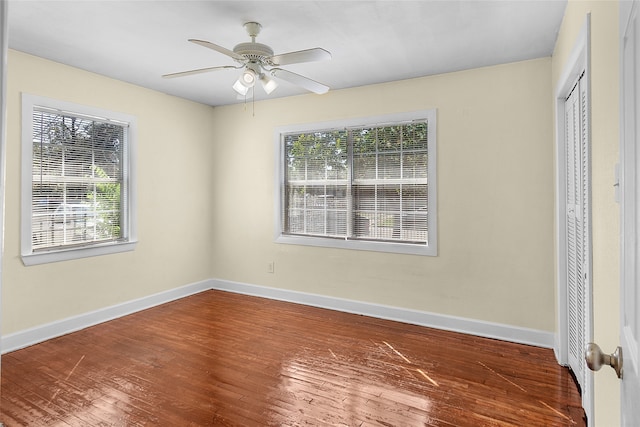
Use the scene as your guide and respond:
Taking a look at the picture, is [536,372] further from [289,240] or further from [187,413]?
[289,240]

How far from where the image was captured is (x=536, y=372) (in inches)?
112

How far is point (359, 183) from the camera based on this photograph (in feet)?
14.4

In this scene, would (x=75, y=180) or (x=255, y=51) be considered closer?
(x=255, y=51)

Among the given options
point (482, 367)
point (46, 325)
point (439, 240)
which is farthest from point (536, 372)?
point (46, 325)

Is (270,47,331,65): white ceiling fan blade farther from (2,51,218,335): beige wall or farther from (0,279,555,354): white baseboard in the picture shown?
(0,279,555,354): white baseboard

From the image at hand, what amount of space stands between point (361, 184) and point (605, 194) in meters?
2.88

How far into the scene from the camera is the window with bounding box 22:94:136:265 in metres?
3.40

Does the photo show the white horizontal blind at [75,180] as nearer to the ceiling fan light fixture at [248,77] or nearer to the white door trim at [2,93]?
the ceiling fan light fixture at [248,77]

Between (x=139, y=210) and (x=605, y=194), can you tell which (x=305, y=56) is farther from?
(x=139, y=210)

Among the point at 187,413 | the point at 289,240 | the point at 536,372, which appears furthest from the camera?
the point at 289,240

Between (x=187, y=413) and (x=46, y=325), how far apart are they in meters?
2.07

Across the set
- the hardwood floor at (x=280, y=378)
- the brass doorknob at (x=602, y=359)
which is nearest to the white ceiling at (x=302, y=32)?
the brass doorknob at (x=602, y=359)

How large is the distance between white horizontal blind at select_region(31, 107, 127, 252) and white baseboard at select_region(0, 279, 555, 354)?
2.45 ft

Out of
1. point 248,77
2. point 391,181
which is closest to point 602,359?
point 248,77
